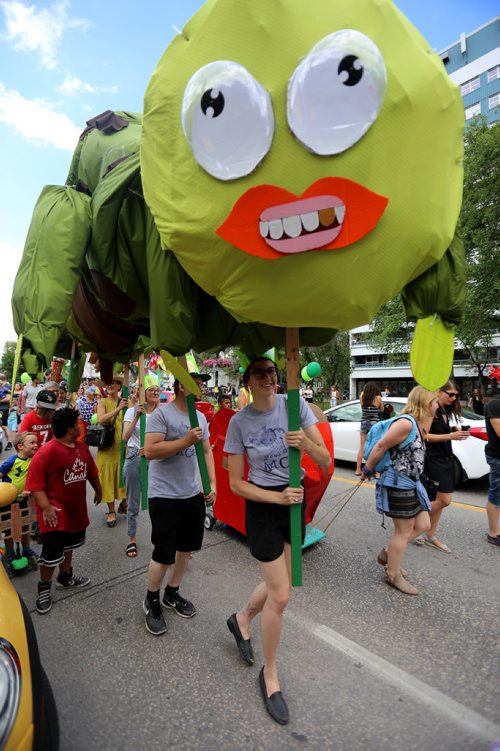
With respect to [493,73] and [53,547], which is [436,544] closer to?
[53,547]

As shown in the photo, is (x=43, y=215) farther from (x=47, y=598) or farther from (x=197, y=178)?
(x=47, y=598)

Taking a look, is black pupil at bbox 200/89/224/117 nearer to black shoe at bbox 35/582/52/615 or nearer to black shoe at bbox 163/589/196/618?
black shoe at bbox 163/589/196/618

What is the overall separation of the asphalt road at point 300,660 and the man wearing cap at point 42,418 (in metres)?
1.40

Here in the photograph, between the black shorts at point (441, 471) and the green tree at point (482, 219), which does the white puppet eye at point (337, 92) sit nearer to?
the black shorts at point (441, 471)

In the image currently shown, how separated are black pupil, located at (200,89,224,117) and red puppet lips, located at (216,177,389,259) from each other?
324mm

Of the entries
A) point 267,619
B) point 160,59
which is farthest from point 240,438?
point 160,59

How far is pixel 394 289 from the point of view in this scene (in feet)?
5.60

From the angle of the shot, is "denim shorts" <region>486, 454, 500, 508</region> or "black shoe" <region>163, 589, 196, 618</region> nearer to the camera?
"black shoe" <region>163, 589, 196, 618</region>

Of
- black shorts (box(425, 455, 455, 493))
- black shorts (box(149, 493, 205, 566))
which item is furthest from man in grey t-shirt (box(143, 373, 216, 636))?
black shorts (box(425, 455, 455, 493))

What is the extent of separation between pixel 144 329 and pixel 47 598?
2144 mm

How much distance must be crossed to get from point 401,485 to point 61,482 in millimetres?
2703

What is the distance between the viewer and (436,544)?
4.27m

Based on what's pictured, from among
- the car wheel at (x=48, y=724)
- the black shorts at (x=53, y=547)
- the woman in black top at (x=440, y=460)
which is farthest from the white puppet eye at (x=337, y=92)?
the woman in black top at (x=440, y=460)

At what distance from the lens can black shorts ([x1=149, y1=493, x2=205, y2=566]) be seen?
282cm
